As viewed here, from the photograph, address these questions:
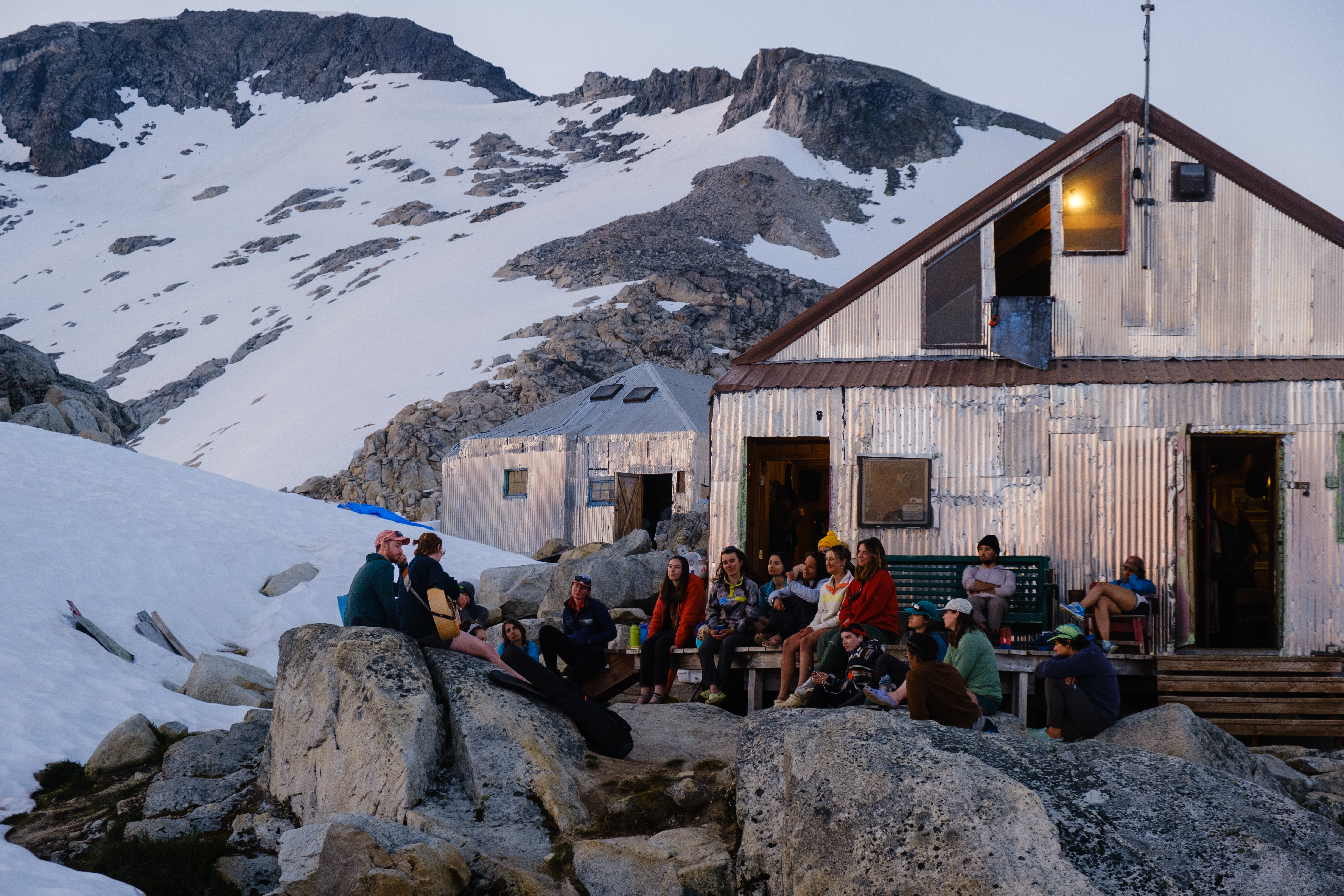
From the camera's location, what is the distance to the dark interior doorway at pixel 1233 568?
41.5 feet

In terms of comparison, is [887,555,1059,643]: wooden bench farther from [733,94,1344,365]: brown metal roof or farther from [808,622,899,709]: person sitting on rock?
[733,94,1344,365]: brown metal roof

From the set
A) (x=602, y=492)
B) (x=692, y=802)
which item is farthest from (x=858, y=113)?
(x=692, y=802)

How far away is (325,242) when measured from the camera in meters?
89.1

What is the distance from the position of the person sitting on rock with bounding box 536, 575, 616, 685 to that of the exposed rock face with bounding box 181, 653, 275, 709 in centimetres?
404

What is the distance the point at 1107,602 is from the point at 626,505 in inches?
820

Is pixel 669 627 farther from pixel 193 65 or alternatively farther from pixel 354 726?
pixel 193 65

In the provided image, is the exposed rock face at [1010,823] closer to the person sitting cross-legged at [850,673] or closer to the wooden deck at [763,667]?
the person sitting cross-legged at [850,673]

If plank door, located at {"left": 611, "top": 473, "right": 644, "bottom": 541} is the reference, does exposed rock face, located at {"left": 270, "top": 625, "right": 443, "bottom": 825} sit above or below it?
below

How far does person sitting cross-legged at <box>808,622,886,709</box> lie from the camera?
9664 mm

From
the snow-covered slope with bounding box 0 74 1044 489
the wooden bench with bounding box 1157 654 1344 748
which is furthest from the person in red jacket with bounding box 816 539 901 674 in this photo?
the snow-covered slope with bounding box 0 74 1044 489

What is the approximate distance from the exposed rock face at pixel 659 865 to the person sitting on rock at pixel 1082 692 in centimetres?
354

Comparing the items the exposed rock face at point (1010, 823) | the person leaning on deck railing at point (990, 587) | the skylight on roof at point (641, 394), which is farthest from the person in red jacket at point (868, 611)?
the skylight on roof at point (641, 394)

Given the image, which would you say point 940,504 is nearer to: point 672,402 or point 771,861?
point 771,861

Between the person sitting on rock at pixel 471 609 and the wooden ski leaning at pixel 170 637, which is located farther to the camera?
the wooden ski leaning at pixel 170 637
